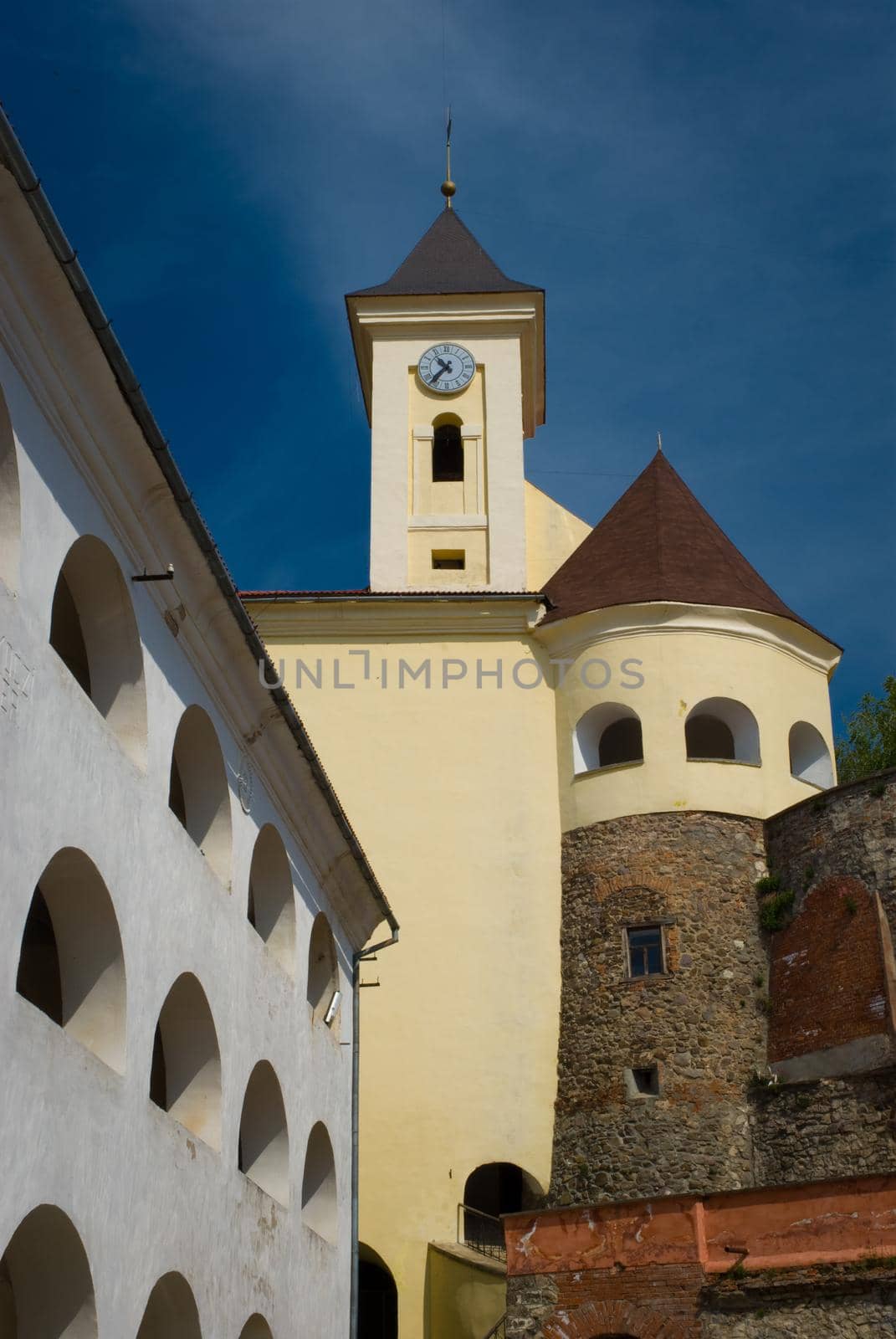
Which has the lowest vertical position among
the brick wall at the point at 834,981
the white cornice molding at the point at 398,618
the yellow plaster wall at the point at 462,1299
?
→ the yellow plaster wall at the point at 462,1299

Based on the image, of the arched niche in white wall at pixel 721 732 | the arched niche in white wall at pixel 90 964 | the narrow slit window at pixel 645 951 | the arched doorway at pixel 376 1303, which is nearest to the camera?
the arched niche in white wall at pixel 90 964

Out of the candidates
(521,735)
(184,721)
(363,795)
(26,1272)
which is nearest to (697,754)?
(521,735)

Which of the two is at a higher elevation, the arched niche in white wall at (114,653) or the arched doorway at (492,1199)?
the arched niche in white wall at (114,653)

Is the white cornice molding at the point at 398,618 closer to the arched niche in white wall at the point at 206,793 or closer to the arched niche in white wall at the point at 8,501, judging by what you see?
the arched niche in white wall at the point at 206,793

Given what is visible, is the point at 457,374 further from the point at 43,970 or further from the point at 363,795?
the point at 43,970

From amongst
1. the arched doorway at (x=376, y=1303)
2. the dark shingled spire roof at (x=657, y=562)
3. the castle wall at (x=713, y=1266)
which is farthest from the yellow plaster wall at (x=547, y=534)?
the castle wall at (x=713, y=1266)

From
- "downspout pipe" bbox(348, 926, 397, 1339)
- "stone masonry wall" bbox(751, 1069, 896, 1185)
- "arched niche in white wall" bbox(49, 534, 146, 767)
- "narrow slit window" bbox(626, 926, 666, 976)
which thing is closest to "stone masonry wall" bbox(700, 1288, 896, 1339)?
"stone masonry wall" bbox(751, 1069, 896, 1185)

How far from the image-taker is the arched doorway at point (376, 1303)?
24016 millimetres

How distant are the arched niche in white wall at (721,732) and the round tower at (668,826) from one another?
4 cm

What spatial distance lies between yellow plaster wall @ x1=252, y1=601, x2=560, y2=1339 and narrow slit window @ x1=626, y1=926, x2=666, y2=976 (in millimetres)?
1347

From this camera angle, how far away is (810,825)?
24.0 m

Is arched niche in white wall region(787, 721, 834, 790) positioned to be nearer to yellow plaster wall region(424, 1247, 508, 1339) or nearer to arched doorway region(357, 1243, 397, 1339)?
yellow plaster wall region(424, 1247, 508, 1339)

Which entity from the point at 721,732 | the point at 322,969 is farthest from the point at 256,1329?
the point at 721,732

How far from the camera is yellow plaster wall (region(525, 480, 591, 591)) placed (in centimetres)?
3045
